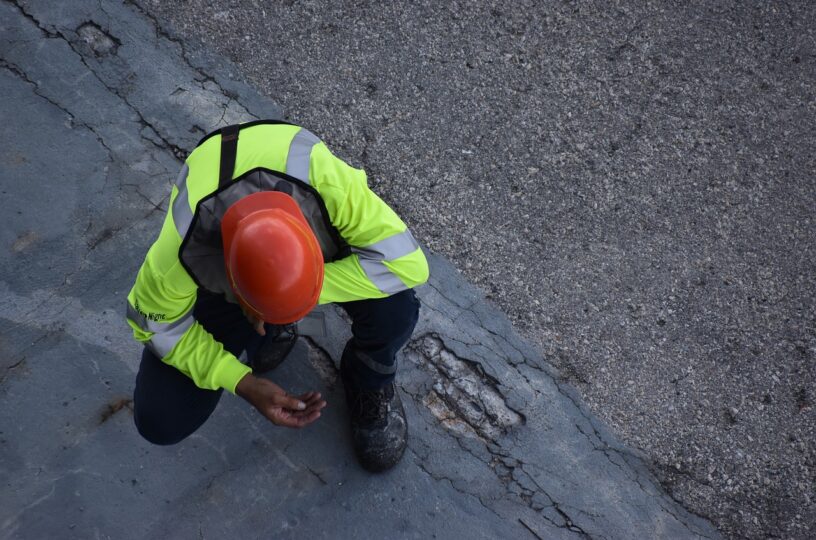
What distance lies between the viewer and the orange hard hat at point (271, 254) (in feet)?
5.75

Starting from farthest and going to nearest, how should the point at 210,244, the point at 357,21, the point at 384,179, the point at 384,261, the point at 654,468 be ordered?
the point at 357,21 → the point at 384,179 → the point at 654,468 → the point at 384,261 → the point at 210,244

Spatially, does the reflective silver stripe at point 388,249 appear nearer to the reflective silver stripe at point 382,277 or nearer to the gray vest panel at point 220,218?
the reflective silver stripe at point 382,277

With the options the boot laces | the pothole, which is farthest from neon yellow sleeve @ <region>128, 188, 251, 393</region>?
the pothole

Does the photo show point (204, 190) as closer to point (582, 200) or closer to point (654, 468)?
point (582, 200)

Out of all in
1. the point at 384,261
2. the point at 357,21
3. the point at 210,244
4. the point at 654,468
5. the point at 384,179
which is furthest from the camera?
the point at 357,21

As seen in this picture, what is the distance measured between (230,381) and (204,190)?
2.30ft

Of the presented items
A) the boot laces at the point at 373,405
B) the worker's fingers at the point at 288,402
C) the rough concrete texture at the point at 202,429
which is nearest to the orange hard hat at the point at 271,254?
the worker's fingers at the point at 288,402

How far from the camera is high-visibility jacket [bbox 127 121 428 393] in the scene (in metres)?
1.90

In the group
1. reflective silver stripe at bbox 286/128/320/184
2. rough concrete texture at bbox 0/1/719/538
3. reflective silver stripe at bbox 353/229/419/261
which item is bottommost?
rough concrete texture at bbox 0/1/719/538

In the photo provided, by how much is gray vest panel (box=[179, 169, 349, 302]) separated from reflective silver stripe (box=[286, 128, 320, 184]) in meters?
0.04

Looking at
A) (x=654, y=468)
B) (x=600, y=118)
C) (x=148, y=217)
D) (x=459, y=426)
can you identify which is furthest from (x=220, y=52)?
(x=654, y=468)

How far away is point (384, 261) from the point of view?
2186mm

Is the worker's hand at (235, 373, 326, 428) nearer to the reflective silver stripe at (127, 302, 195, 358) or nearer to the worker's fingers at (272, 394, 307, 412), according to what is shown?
the worker's fingers at (272, 394, 307, 412)

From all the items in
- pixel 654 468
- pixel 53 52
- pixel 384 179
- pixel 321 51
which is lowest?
pixel 53 52
